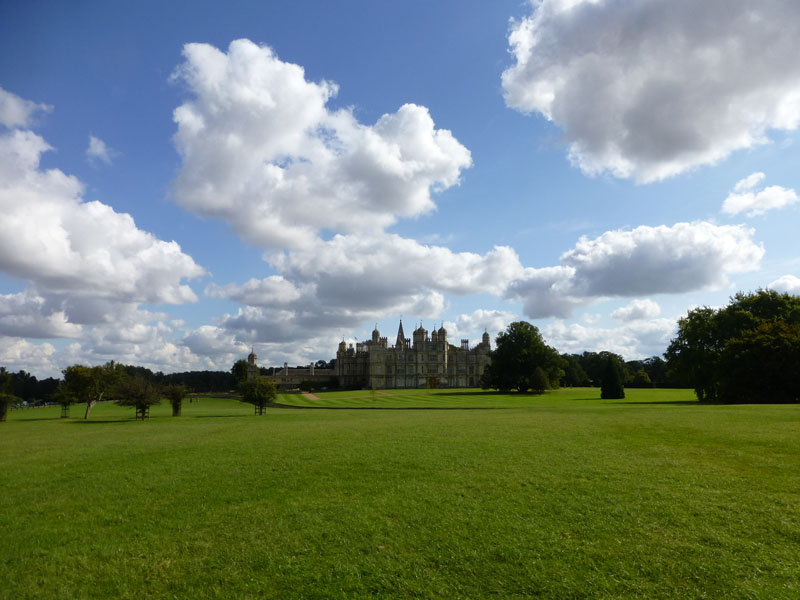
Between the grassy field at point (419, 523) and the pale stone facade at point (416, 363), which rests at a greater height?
the pale stone facade at point (416, 363)

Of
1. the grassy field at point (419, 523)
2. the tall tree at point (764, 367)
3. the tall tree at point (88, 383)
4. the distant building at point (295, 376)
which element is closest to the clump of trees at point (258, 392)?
the tall tree at point (88, 383)

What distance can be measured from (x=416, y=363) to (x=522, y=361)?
1843 inches

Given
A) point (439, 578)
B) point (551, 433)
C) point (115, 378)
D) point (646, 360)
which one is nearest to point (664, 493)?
point (439, 578)

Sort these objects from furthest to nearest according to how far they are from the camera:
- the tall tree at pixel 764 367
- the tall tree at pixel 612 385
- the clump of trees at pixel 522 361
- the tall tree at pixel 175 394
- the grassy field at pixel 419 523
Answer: the clump of trees at pixel 522 361 < the tall tree at pixel 612 385 < the tall tree at pixel 175 394 < the tall tree at pixel 764 367 < the grassy field at pixel 419 523

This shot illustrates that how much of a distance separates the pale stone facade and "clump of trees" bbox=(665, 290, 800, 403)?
219 feet

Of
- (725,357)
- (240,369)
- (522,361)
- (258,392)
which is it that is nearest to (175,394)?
(258,392)

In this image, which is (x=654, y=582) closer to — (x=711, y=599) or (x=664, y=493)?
(x=711, y=599)

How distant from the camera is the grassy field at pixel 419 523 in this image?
5.56 m

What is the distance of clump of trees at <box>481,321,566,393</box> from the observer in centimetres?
6506

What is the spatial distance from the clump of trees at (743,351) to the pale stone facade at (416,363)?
66.8 m

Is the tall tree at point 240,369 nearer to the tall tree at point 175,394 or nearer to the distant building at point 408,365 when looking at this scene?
the distant building at point 408,365

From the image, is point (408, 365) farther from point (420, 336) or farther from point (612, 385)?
point (612, 385)

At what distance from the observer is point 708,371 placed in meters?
37.9

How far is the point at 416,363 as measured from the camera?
11044cm
